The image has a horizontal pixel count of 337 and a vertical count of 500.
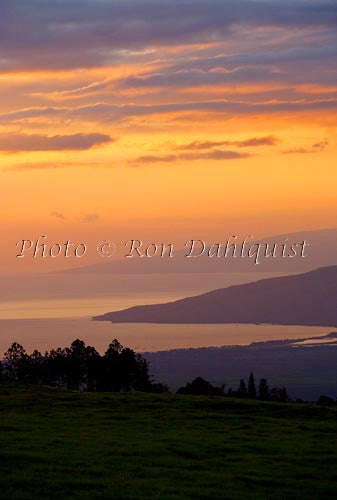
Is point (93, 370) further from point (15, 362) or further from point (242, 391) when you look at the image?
point (242, 391)

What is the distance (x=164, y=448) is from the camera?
27656 millimetres

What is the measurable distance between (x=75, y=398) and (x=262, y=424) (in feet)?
33.5

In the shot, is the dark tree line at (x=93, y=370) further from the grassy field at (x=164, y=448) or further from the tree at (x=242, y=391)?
the grassy field at (x=164, y=448)

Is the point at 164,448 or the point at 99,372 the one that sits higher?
the point at 99,372

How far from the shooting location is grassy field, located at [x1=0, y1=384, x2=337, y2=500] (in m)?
22.2

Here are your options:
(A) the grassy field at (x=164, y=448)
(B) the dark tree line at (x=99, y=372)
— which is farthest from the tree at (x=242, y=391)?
(A) the grassy field at (x=164, y=448)

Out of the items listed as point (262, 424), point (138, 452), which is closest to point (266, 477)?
point (138, 452)

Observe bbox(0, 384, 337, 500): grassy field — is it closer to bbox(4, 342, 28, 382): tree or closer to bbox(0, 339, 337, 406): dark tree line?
bbox(0, 339, 337, 406): dark tree line

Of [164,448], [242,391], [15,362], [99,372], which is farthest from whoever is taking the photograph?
[242,391]

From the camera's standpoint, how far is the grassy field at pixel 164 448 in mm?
22250

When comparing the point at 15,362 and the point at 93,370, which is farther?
the point at 15,362

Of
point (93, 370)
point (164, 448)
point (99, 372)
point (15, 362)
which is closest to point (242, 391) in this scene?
point (99, 372)

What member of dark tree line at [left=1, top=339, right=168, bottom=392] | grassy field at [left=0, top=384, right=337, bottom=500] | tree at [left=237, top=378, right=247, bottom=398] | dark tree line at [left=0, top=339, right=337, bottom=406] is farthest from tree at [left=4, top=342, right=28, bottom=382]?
grassy field at [left=0, top=384, right=337, bottom=500]

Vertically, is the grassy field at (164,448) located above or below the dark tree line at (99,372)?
below
